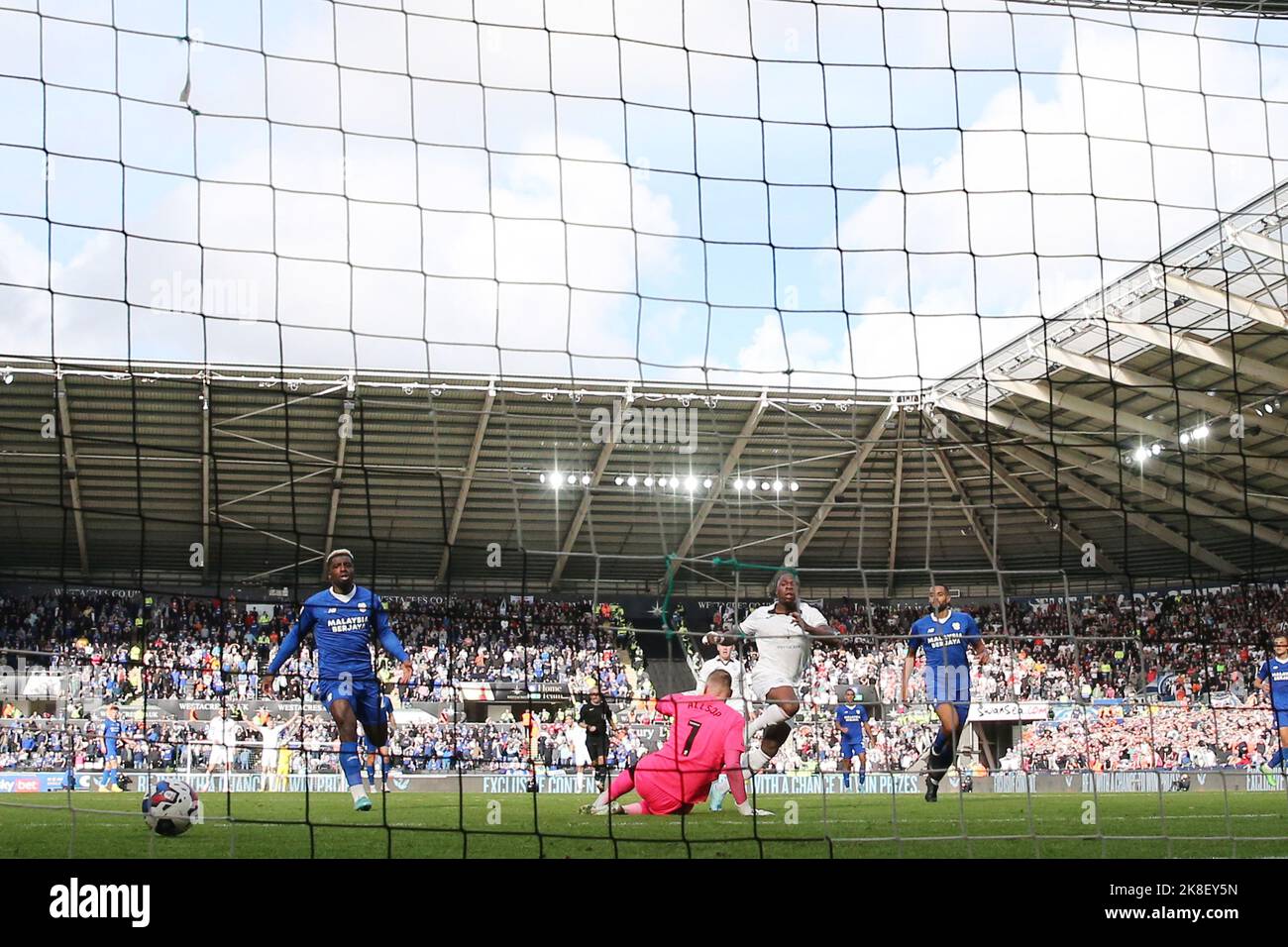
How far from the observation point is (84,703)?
18.5 m

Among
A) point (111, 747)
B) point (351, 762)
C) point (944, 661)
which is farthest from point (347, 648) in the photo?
point (111, 747)

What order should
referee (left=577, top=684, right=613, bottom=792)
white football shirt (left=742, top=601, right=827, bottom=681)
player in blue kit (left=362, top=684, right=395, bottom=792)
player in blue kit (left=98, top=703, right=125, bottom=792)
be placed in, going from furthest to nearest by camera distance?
player in blue kit (left=98, top=703, right=125, bottom=792) < referee (left=577, top=684, right=613, bottom=792) < white football shirt (left=742, top=601, right=827, bottom=681) < player in blue kit (left=362, top=684, right=395, bottom=792)

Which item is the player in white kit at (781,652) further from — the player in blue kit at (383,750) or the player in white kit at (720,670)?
the player in blue kit at (383,750)

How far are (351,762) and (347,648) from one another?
0.84m

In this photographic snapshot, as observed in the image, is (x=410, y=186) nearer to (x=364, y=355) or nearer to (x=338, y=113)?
(x=338, y=113)

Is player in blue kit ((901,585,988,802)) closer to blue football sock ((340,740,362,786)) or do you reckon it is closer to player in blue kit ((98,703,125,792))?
blue football sock ((340,740,362,786))

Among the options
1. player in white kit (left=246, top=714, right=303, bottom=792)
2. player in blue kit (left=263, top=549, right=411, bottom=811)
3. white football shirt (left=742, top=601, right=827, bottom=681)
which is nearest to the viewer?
player in blue kit (left=263, top=549, right=411, bottom=811)

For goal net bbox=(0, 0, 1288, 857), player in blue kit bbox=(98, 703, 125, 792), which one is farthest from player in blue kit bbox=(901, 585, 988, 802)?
player in blue kit bbox=(98, 703, 125, 792)

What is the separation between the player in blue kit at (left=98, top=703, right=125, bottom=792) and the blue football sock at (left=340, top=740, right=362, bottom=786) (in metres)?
A: 7.53

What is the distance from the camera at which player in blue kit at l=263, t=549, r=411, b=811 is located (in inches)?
365

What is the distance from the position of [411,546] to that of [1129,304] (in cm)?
1351
